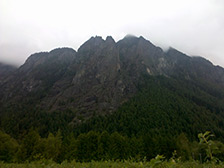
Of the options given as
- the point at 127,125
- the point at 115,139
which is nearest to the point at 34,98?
the point at 127,125

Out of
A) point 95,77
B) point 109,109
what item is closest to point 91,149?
point 109,109

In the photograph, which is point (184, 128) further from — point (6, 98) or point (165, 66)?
point (6, 98)

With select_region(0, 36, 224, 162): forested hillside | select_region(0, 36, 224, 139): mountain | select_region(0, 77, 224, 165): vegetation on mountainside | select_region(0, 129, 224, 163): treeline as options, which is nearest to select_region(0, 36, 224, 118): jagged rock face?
select_region(0, 36, 224, 139): mountain

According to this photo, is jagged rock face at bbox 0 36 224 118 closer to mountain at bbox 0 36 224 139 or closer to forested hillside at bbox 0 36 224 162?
mountain at bbox 0 36 224 139

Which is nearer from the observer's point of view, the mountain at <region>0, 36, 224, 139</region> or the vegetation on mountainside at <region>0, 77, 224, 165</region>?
the vegetation on mountainside at <region>0, 77, 224, 165</region>

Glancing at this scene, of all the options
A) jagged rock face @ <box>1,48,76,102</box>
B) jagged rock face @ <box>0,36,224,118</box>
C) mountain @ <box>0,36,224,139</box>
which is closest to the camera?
mountain @ <box>0,36,224,139</box>

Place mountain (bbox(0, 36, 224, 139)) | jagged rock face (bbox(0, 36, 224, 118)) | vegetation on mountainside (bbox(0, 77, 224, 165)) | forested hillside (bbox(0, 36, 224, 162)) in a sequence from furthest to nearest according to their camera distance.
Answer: jagged rock face (bbox(0, 36, 224, 118))
mountain (bbox(0, 36, 224, 139))
forested hillside (bbox(0, 36, 224, 162))
vegetation on mountainside (bbox(0, 77, 224, 165))

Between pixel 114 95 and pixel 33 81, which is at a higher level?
pixel 114 95

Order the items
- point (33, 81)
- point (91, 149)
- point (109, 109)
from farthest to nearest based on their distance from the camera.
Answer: point (33, 81) → point (109, 109) → point (91, 149)

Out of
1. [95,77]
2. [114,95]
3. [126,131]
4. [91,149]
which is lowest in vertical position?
[126,131]

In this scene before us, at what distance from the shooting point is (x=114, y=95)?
105m

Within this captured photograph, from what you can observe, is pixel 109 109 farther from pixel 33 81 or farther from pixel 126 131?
pixel 33 81

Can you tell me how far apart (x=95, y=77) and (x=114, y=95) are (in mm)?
34473

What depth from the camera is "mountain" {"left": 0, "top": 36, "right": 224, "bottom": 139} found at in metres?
74.4
